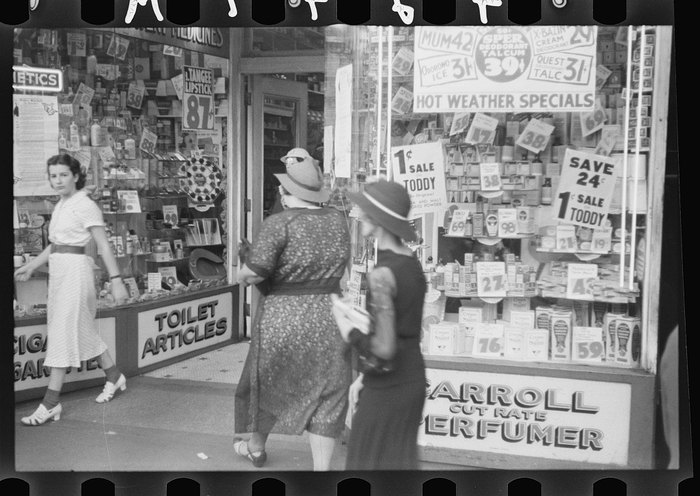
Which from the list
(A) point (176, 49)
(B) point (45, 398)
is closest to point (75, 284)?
(B) point (45, 398)

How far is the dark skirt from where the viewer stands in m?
3.87

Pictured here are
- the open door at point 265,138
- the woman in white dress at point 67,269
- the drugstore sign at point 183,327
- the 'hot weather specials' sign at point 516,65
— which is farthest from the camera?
the open door at point 265,138

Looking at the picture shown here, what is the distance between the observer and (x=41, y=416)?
18.2 ft

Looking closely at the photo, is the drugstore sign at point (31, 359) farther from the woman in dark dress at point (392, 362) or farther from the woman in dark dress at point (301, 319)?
the woman in dark dress at point (392, 362)

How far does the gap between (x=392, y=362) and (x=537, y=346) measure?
5.48 ft

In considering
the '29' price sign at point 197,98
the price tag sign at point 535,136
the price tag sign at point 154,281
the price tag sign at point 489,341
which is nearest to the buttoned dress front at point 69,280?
the price tag sign at point 154,281

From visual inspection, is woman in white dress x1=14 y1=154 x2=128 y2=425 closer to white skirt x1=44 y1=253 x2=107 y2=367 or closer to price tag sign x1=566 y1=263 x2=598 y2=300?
white skirt x1=44 y1=253 x2=107 y2=367

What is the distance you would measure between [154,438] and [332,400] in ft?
4.39

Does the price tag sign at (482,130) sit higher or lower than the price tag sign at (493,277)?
higher

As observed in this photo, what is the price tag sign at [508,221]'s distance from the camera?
17.5ft

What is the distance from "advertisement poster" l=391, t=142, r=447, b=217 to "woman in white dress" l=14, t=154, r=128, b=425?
195cm

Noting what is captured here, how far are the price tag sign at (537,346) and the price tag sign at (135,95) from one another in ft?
12.3

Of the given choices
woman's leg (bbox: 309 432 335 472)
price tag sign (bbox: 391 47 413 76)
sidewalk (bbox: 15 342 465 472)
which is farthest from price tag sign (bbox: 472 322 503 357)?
price tag sign (bbox: 391 47 413 76)

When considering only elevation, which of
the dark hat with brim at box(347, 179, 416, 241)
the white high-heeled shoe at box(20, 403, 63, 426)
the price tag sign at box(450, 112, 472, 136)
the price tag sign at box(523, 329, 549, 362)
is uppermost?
the price tag sign at box(450, 112, 472, 136)
